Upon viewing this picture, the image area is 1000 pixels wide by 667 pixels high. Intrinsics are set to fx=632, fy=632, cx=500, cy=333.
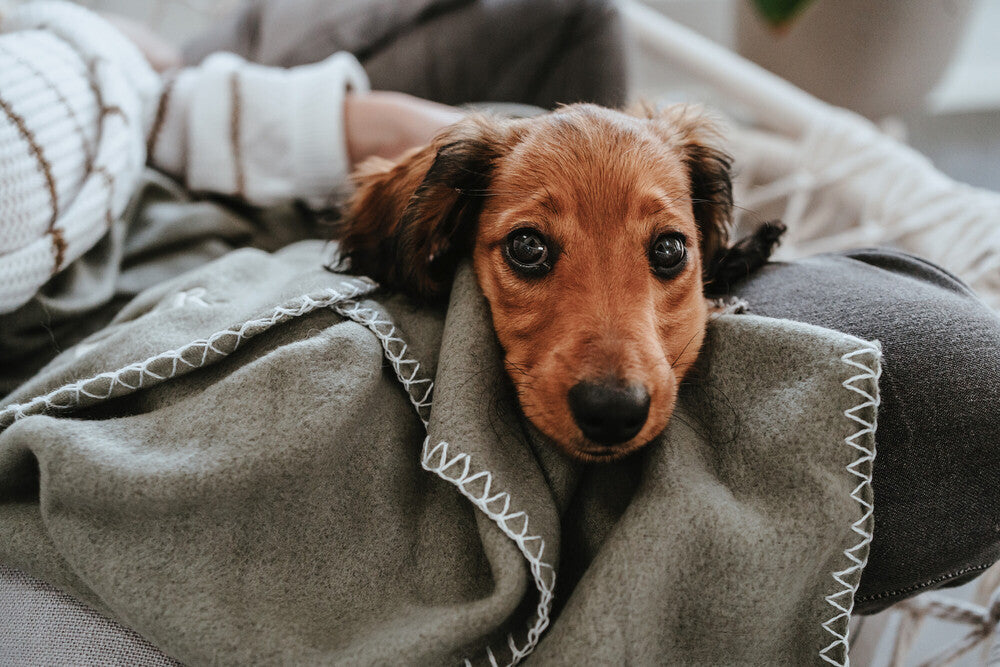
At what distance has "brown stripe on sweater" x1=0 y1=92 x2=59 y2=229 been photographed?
914 millimetres

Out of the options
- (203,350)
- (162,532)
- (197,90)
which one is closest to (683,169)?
(203,350)

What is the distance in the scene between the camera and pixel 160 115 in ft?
4.41

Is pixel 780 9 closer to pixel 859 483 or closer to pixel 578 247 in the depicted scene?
pixel 578 247

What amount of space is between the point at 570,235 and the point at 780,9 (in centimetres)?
194

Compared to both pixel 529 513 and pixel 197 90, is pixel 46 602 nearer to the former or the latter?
pixel 529 513

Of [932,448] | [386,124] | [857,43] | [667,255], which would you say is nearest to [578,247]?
[667,255]

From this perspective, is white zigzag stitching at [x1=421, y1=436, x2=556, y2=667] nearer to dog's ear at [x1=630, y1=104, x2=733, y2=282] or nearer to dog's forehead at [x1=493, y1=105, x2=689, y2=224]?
dog's forehead at [x1=493, y1=105, x2=689, y2=224]

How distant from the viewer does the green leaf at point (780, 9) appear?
2230mm

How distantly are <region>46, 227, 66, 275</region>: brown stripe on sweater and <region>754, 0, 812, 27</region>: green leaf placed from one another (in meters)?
2.32

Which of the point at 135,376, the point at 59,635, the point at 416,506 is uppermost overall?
the point at 135,376

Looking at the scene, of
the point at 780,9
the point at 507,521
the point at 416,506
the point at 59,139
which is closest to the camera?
the point at 507,521

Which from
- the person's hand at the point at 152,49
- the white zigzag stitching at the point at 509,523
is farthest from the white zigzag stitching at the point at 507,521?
the person's hand at the point at 152,49

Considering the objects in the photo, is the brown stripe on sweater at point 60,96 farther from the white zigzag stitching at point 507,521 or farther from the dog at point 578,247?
the white zigzag stitching at point 507,521

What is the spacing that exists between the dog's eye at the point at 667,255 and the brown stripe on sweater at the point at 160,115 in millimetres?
1093
